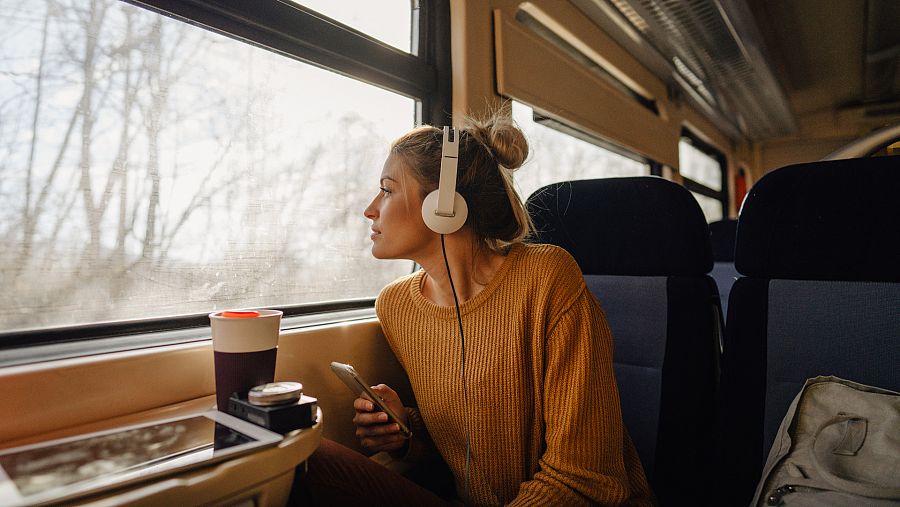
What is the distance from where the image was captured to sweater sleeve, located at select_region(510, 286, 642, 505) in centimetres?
86

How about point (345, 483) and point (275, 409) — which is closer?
point (275, 409)

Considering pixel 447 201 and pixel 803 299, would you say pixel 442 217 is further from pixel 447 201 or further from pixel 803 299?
pixel 803 299

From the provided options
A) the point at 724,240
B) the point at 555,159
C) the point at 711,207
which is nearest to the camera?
the point at 555,159

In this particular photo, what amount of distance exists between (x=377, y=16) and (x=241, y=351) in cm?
111

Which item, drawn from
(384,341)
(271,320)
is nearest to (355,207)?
(384,341)

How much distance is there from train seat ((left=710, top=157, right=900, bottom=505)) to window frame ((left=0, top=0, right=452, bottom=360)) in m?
0.89

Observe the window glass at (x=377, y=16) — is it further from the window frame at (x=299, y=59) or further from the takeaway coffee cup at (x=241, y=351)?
the takeaway coffee cup at (x=241, y=351)

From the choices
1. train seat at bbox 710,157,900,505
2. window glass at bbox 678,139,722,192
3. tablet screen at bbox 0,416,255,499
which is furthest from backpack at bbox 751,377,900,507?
window glass at bbox 678,139,722,192

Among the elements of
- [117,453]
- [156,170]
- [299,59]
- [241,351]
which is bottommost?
[117,453]

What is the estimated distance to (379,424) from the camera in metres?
1.06

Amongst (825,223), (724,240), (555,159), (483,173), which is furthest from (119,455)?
(724,240)

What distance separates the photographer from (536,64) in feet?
6.94

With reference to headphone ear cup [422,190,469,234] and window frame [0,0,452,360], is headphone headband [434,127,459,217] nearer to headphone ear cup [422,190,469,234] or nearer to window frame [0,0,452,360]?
headphone ear cup [422,190,469,234]

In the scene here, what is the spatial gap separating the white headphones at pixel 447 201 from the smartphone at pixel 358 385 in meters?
0.30
